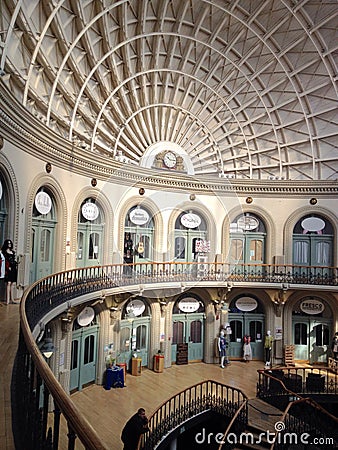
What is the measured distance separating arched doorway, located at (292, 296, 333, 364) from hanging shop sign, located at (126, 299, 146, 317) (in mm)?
9788

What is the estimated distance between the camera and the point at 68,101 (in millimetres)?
16250

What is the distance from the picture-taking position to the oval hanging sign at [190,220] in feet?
72.5

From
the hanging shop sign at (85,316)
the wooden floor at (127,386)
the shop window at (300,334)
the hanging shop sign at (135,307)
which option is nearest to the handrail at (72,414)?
the wooden floor at (127,386)

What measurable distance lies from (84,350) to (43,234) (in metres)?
6.41

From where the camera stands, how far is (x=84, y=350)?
56.9 ft

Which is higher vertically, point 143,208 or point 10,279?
point 143,208

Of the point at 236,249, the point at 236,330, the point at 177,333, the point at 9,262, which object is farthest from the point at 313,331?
the point at 9,262

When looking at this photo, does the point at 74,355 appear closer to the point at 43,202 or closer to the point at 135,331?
the point at 135,331

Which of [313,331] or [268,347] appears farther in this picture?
[313,331]

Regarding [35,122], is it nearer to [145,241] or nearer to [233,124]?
[145,241]

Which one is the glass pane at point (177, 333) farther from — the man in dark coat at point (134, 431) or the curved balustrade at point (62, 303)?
the man in dark coat at point (134, 431)

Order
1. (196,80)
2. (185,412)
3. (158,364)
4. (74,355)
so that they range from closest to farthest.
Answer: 1. (185,412)
2. (74,355)
3. (158,364)
4. (196,80)

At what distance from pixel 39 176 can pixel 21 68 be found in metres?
3.92

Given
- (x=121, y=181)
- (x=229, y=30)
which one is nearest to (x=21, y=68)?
(x=121, y=181)
